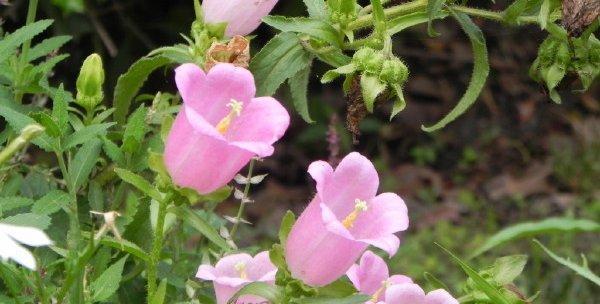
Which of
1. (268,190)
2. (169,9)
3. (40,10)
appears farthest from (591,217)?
(40,10)

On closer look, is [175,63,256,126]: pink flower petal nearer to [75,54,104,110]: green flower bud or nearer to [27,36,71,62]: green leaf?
[75,54,104,110]: green flower bud

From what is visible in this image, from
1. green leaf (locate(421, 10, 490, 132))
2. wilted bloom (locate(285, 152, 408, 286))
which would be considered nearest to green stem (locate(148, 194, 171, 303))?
wilted bloom (locate(285, 152, 408, 286))

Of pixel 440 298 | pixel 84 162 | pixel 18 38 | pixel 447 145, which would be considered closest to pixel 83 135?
pixel 84 162

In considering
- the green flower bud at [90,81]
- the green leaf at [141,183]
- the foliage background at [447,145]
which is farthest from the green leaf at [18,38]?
the foliage background at [447,145]

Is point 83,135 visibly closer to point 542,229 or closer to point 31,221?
point 31,221

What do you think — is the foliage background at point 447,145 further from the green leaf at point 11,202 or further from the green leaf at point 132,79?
the green leaf at point 11,202
